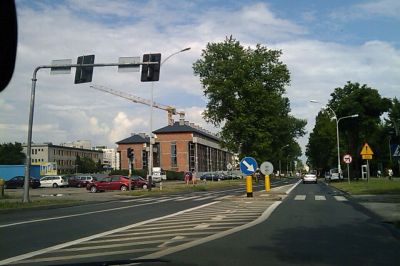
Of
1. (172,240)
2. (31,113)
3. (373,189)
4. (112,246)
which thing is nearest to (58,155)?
(373,189)

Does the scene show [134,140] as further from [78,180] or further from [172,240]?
[172,240]

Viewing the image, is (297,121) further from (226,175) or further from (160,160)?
(160,160)

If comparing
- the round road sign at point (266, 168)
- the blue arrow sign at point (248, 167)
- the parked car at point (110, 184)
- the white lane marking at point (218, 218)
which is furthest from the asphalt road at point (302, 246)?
the parked car at point (110, 184)

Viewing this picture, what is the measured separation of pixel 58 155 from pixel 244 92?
115 metres

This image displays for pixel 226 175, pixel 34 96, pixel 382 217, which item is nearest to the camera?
pixel 382 217

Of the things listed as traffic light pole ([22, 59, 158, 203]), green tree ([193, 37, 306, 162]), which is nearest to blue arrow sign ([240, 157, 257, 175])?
traffic light pole ([22, 59, 158, 203])

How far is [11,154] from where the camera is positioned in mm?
151500

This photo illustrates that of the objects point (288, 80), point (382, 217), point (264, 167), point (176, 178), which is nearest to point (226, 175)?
point (176, 178)

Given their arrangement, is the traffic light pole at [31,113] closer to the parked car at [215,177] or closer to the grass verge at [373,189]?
the grass verge at [373,189]

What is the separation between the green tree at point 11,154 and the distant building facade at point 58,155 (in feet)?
11.9

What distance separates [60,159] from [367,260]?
539 ft

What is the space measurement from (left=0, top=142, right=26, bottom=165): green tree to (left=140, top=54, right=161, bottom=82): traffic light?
133 meters

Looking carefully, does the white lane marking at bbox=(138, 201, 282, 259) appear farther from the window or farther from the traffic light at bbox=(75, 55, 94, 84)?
the window

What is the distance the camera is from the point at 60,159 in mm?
165750
